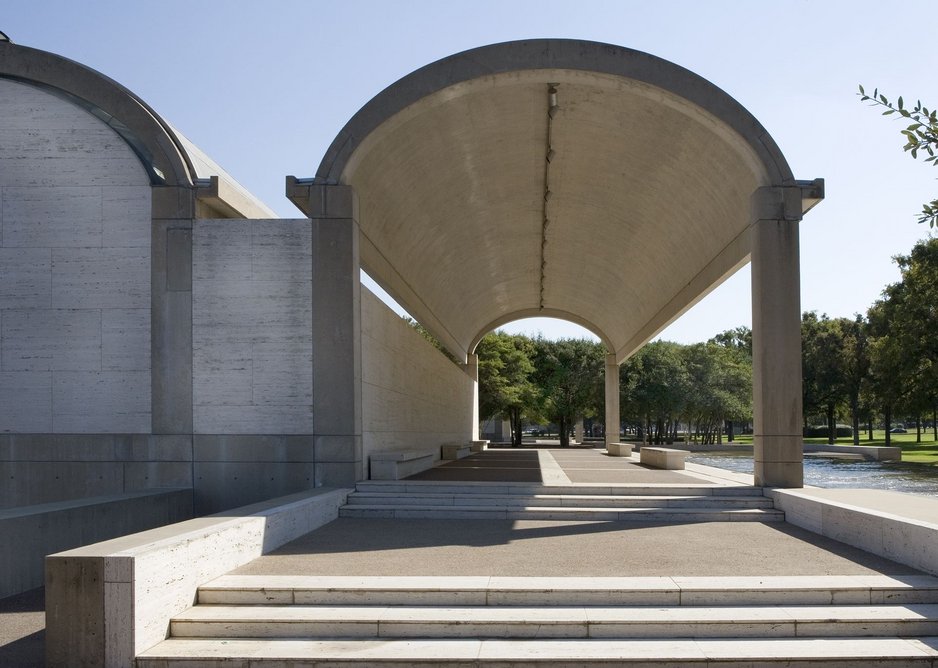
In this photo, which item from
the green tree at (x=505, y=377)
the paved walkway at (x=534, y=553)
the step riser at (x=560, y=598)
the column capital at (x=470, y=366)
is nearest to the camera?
the step riser at (x=560, y=598)

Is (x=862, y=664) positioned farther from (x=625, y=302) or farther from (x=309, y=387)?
(x=625, y=302)

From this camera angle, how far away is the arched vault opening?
1355 centimetres

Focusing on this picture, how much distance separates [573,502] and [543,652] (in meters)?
6.40

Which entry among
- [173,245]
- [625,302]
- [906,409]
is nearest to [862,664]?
[173,245]

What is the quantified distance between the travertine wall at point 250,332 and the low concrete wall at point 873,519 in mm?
7791

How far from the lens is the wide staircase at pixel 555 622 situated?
6.25m

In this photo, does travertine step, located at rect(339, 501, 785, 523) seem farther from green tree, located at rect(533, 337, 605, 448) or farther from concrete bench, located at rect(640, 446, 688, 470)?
green tree, located at rect(533, 337, 605, 448)

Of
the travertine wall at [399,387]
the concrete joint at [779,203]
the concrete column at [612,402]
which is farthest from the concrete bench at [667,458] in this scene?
the concrete column at [612,402]

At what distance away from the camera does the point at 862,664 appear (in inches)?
245

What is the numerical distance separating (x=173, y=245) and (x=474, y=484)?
651 centimetres

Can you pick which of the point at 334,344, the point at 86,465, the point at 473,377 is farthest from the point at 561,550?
the point at 473,377

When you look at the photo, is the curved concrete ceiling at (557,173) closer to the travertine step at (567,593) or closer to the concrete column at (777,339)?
the concrete column at (777,339)

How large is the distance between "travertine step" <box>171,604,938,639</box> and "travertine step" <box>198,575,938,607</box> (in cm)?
21

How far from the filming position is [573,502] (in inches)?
496
